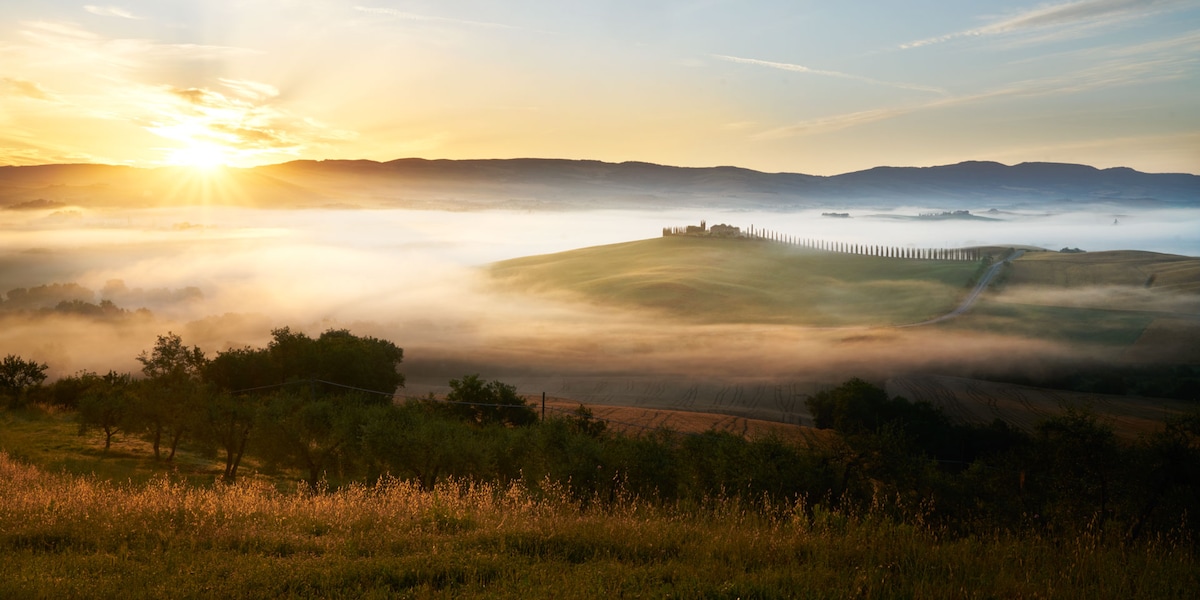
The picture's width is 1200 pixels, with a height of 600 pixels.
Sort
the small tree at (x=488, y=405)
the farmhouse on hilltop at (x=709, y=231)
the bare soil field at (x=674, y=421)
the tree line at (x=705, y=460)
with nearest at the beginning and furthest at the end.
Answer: the tree line at (x=705, y=460), the small tree at (x=488, y=405), the bare soil field at (x=674, y=421), the farmhouse on hilltop at (x=709, y=231)

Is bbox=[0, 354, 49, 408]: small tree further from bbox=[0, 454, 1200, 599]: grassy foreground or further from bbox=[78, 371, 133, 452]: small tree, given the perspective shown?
bbox=[0, 454, 1200, 599]: grassy foreground

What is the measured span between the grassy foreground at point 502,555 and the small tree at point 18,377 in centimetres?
5563

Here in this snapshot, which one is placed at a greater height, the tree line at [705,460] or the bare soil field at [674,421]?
the tree line at [705,460]

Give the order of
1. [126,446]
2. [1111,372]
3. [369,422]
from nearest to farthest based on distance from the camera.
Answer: [369,422]
[126,446]
[1111,372]

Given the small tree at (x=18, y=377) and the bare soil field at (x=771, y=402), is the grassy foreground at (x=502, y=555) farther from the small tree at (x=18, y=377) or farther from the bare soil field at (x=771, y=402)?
the small tree at (x=18, y=377)

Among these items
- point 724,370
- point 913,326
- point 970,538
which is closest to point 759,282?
point 913,326

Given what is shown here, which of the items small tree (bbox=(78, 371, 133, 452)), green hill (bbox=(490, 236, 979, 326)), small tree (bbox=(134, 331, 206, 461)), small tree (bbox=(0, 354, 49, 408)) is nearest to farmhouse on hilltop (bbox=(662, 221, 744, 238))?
green hill (bbox=(490, 236, 979, 326))

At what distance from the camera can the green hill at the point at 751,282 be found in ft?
316

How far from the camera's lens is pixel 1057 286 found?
9956 centimetres

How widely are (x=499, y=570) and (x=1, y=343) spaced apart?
435 feet

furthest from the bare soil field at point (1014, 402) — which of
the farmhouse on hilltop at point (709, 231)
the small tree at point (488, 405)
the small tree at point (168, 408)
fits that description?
the farmhouse on hilltop at point (709, 231)

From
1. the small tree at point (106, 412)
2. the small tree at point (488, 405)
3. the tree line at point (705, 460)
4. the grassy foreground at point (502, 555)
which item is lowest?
the small tree at point (488, 405)

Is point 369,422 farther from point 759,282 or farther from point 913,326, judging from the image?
point 759,282

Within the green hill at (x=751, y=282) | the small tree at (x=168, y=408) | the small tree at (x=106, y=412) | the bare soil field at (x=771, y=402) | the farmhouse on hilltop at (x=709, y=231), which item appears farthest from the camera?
the farmhouse on hilltop at (x=709, y=231)
